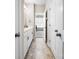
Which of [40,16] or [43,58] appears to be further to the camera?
[40,16]

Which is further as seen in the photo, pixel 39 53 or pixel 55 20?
pixel 39 53

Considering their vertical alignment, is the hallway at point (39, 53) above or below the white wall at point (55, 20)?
below

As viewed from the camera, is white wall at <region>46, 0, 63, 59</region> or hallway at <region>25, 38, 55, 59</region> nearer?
white wall at <region>46, 0, 63, 59</region>

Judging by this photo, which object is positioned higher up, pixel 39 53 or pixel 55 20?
pixel 55 20

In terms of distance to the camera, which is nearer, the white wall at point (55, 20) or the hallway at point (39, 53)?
the white wall at point (55, 20)

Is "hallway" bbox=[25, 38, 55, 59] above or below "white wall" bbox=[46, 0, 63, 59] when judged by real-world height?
below
